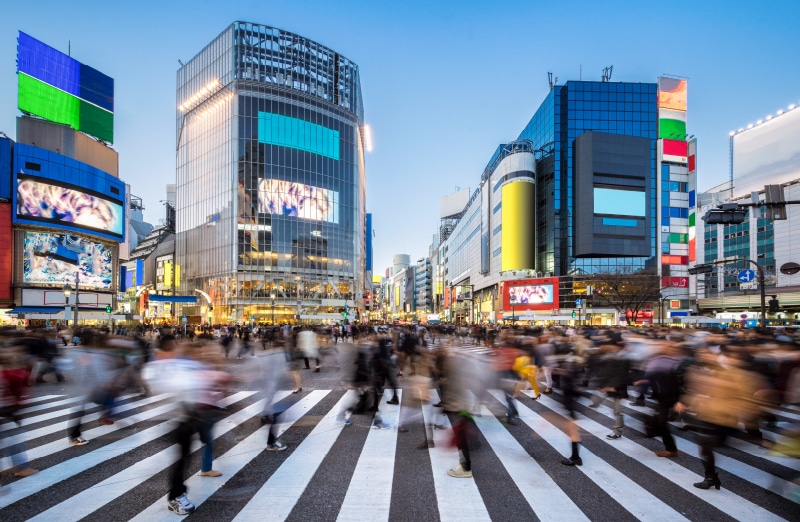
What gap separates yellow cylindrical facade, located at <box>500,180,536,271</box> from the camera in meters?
75.0

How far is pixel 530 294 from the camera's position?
72000 millimetres

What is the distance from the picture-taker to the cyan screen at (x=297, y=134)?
72188 millimetres

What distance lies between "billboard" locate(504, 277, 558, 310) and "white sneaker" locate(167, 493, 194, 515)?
69897 millimetres

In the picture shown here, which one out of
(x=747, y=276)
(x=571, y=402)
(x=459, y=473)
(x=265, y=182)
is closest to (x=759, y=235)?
(x=747, y=276)

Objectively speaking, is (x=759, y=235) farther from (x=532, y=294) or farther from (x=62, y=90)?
(x=62, y=90)

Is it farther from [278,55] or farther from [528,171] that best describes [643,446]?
[278,55]

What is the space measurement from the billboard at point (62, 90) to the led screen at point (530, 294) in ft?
235

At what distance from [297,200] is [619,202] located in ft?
178

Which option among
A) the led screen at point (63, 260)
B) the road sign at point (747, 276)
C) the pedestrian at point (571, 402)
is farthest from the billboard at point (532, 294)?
the pedestrian at point (571, 402)

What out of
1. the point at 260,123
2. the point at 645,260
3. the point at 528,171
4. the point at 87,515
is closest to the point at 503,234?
the point at 528,171

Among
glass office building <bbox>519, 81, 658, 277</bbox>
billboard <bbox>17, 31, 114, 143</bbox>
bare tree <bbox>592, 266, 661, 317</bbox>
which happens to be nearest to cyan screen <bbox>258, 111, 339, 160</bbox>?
billboard <bbox>17, 31, 114, 143</bbox>

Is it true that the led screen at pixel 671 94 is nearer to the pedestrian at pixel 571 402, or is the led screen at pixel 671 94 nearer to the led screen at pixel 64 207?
the pedestrian at pixel 571 402

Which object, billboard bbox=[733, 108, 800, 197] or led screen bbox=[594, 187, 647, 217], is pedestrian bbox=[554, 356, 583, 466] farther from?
billboard bbox=[733, 108, 800, 197]

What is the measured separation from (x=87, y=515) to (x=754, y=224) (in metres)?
87.7
